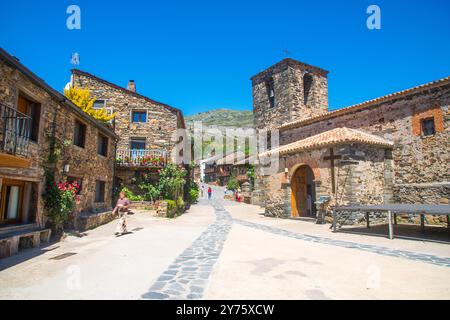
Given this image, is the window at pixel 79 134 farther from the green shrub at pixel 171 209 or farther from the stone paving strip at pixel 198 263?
the stone paving strip at pixel 198 263

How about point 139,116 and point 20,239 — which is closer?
point 20,239

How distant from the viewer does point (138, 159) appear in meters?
18.7

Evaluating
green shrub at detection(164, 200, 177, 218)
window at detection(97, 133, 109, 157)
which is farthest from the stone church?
window at detection(97, 133, 109, 157)

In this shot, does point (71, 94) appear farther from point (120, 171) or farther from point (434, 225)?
point (434, 225)

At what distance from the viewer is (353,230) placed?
10547mm

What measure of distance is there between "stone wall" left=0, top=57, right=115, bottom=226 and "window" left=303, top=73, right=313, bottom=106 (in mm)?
16605

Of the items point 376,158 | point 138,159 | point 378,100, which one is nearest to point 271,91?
point 378,100

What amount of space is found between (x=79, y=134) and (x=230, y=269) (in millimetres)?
9716

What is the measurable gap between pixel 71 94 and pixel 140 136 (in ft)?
17.0

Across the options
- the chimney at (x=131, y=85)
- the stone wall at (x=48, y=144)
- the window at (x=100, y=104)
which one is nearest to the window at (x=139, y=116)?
the window at (x=100, y=104)

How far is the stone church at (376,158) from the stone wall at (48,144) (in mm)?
9627

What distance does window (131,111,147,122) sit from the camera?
67.7ft

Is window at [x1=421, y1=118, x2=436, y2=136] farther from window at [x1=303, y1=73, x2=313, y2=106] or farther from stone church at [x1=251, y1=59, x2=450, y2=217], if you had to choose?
window at [x1=303, y1=73, x2=313, y2=106]

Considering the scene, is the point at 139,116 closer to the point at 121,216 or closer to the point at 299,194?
the point at 121,216
